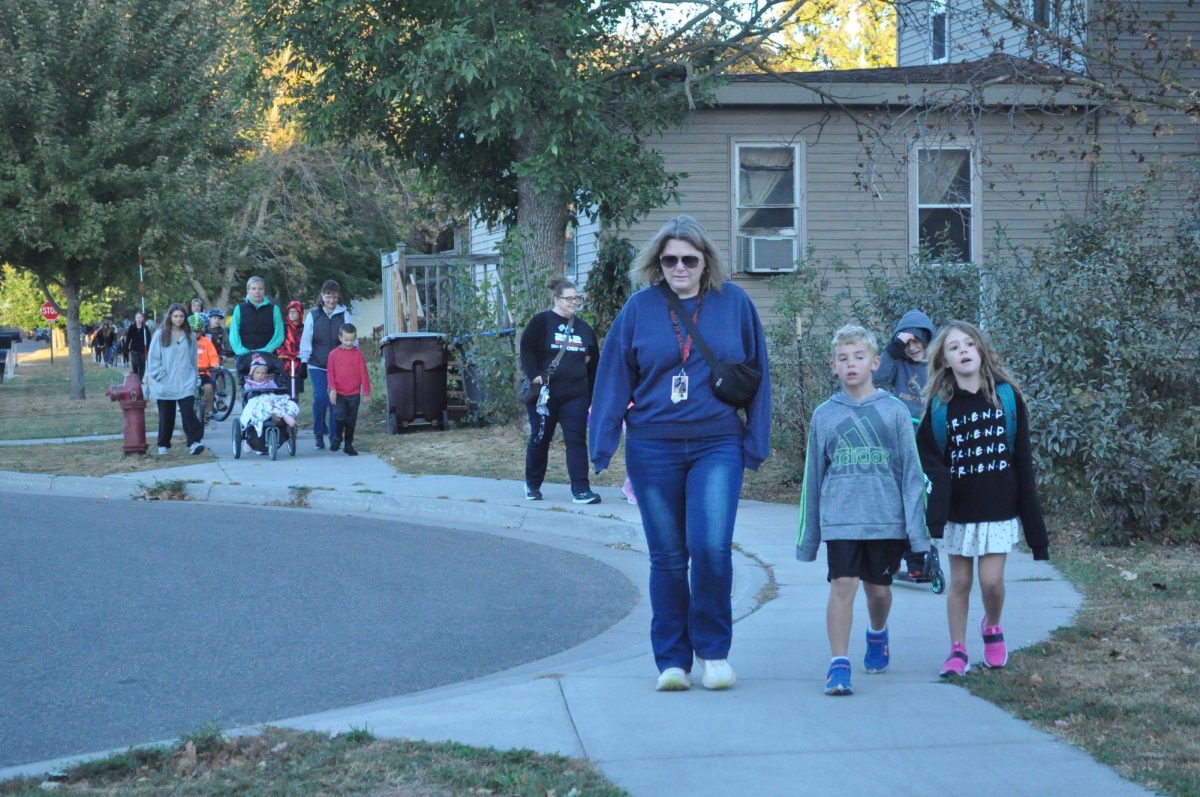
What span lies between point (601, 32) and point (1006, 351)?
8361 millimetres

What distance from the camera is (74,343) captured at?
3022cm

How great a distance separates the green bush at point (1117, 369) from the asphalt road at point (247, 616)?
3.14 meters

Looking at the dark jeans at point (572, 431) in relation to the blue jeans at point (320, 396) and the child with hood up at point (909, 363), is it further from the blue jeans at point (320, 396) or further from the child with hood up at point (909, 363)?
the blue jeans at point (320, 396)

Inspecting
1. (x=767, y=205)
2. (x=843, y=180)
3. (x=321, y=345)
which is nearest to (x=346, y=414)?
(x=321, y=345)

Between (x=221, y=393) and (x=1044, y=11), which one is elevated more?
(x=1044, y=11)

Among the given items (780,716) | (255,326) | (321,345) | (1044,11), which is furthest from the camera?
(255,326)

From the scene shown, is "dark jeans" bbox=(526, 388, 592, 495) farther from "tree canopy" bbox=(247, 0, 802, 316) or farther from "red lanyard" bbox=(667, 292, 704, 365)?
"red lanyard" bbox=(667, 292, 704, 365)

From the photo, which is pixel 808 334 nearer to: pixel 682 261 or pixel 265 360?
pixel 682 261

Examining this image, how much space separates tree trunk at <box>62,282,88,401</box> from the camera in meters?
29.2

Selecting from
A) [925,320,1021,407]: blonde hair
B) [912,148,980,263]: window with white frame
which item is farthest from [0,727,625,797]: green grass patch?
[912,148,980,263]: window with white frame

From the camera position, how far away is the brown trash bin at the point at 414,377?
57.7 feet

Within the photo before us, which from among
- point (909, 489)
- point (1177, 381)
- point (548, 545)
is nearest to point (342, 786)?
point (909, 489)

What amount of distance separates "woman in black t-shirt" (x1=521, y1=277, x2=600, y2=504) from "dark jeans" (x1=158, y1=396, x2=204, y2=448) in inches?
225

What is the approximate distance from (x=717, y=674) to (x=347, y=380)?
395 inches
